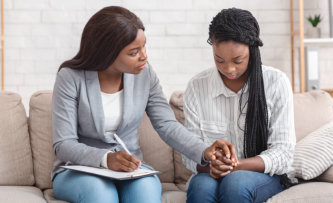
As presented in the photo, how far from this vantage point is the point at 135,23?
176 cm

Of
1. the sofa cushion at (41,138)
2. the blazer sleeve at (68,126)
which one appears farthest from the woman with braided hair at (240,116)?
the sofa cushion at (41,138)

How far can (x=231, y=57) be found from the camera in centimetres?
171

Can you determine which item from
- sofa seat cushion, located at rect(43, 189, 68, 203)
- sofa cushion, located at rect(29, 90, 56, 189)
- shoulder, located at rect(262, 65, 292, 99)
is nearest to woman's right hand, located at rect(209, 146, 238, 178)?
shoulder, located at rect(262, 65, 292, 99)

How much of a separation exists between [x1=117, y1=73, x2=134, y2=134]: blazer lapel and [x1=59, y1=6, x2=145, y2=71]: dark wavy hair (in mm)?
112

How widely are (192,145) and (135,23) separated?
49 centimetres

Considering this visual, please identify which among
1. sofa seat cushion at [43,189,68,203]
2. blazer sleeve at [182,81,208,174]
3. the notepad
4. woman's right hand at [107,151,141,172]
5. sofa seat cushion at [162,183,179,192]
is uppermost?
blazer sleeve at [182,81,208,174]

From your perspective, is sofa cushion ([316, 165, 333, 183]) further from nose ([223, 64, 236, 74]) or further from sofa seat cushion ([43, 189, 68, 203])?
sofa seat cushion ([43, 189, 68, 203])

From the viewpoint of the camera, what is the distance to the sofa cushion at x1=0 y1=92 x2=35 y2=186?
204 centimetres

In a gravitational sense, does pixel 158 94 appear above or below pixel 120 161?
above

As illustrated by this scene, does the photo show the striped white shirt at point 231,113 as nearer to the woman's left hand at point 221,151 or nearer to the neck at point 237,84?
the neck at point 237,84

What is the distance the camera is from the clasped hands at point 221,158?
1.65 m

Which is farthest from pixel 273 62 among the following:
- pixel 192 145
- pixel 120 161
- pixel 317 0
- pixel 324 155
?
pixel 120 161

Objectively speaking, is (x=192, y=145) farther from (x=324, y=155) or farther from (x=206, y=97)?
(x=324, y=155)

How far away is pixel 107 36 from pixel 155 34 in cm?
156
